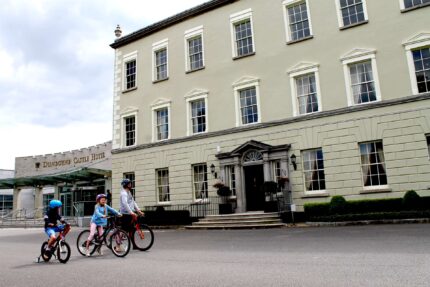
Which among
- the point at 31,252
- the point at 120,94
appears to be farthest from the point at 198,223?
the point at 120,94

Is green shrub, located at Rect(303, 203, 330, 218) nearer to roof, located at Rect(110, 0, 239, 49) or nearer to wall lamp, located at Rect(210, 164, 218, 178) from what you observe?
wall lamp, located at Rect(210, 164, 218, 178)

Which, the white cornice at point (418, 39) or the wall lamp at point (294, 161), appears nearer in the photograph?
the white cornice at point (418, 39)

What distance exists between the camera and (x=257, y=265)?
25.1ft

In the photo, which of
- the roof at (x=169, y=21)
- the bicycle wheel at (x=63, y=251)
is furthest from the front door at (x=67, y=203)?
the bicycle wheel at (x=63, y=251)

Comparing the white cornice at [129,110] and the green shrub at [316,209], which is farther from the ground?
the white cornice at [129,110]

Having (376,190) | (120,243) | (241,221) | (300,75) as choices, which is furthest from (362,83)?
(120,243)

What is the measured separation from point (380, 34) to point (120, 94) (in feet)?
55.3

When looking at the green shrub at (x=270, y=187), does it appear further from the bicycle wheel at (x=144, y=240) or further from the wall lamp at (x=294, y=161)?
the bicycle wheel at (x=144, y=240)

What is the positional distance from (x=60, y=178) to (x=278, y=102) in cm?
2191

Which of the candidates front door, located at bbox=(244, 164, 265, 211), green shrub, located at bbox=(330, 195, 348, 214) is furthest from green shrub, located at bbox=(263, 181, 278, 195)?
green shrub, located at bbox=(330, 195, 348, 214)

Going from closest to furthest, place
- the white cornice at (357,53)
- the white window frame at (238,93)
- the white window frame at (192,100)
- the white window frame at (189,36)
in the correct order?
the white cornice at (357,53)
the white window frame at (238,93)
the white window frame at (192,100)
the white window frame at (189,36)

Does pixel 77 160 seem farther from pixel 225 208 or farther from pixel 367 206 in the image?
pixel 367 206

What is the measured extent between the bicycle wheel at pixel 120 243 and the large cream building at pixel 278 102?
413 inches

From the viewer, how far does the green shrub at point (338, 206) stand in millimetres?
15973
